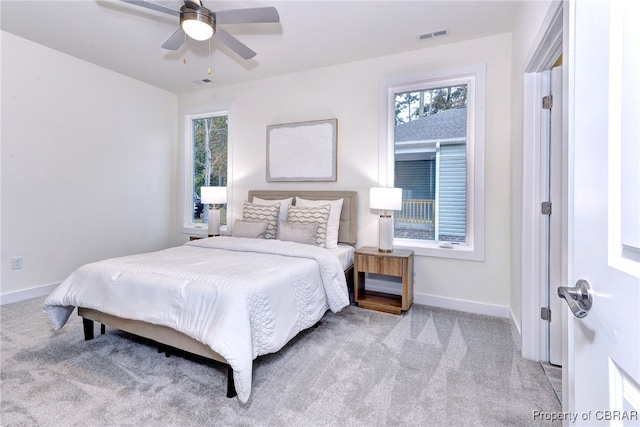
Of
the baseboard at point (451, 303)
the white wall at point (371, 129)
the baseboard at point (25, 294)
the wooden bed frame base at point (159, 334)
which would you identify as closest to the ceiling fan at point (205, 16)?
the white wall at point (371, 129)

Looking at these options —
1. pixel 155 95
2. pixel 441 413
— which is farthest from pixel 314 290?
pixel 155 95

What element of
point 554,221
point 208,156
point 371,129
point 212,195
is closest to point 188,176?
point 208,156

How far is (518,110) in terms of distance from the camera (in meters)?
2.46

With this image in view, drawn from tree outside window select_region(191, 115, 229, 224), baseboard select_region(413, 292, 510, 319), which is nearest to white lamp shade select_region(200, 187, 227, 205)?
tree outside window select_region(191, 115, 229, 224)

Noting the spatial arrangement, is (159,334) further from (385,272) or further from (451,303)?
(451,303)

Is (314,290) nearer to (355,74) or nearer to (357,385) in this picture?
(357,385)

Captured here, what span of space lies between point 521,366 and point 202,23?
3244mm

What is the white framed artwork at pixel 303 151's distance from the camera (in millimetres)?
3717

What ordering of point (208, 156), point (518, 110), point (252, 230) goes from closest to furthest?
point (518, 110) < point (252, 230) < point (208, 156)

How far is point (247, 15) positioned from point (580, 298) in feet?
8.21

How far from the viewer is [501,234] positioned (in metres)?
2.95

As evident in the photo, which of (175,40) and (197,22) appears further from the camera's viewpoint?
(175,40)

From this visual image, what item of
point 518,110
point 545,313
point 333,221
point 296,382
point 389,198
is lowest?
point 296,382

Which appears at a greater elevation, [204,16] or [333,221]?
[204,16]
